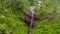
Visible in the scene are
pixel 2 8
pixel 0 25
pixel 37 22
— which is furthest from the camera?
pixel 37 22

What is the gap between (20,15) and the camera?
37.4 meters

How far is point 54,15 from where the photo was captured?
38531 mm

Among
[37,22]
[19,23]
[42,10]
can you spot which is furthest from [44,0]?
[19,23]

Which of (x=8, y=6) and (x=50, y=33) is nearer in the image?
(x=50, y=33)

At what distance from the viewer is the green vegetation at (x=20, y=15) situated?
3325 centimetres

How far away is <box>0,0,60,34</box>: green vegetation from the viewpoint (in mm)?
33247

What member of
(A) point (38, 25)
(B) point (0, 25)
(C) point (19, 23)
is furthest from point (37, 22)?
(B) point (0, 25)

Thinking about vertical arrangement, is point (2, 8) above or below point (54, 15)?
above

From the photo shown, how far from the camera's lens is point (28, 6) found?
39438 millimetres

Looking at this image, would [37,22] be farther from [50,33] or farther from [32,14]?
[50,33]

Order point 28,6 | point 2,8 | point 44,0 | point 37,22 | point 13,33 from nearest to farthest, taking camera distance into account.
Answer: point 13,33
point 2,8
point 37,22
point 28,6
point 44,0

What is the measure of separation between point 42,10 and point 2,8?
819 cm

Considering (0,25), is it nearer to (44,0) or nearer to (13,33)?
(13,33)

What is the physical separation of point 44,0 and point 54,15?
507cm
